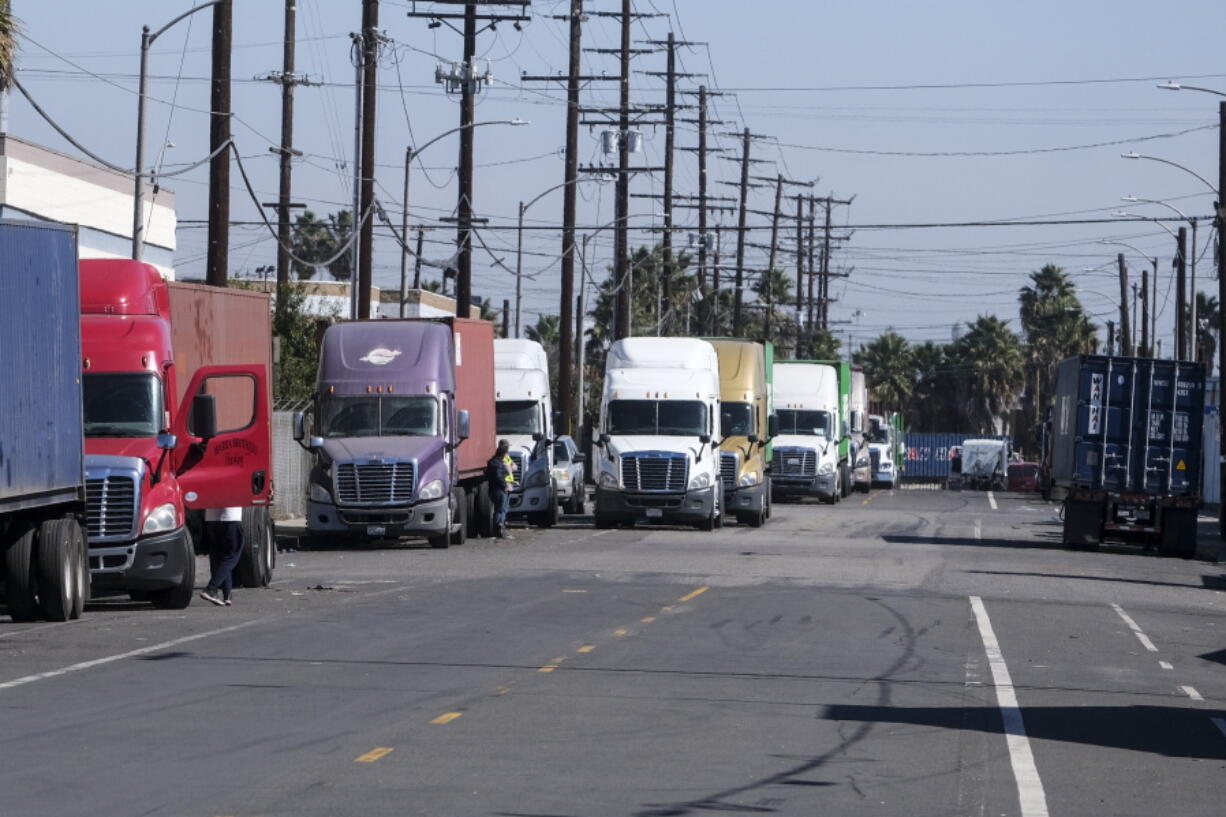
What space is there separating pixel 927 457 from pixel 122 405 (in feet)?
325

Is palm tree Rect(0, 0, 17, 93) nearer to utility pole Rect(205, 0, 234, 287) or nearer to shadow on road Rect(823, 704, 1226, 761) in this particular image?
utility pole Rect(205, 0, 234, 287)

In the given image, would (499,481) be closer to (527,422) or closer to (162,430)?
(527,422)

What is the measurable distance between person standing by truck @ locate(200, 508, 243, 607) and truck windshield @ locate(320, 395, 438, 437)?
40.3 feet

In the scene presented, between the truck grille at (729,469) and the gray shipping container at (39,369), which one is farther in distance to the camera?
the truck grille at (729,469)

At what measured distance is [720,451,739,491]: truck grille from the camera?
43.9m

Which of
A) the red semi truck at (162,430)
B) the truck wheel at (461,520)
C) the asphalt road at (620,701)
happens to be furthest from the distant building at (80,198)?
the asphalt road at (620,701)

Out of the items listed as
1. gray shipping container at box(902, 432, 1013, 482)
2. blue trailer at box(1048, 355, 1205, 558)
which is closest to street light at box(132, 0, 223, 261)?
blue trailer at box(1048, 355, 1205, 558)

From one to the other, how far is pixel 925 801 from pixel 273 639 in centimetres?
901

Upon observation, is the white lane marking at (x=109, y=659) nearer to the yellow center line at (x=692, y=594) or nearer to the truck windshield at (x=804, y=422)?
the yellow center line at (x=692, y=594)

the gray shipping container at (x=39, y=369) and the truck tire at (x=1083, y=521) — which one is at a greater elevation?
the gray shipping container at (x=39, y=369)

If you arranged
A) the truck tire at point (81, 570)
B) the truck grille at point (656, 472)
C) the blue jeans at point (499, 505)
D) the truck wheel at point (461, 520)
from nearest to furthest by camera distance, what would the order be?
the truck tire at point (81, 570)
the truck wheel at point (461, 520)
the blue jeans at point (499, 505)
the truck grille at point (656, 472)

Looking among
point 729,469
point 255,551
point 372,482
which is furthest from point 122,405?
point 729,469

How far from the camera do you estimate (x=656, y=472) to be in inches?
1599

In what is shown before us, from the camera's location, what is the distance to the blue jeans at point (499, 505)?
37656mm
